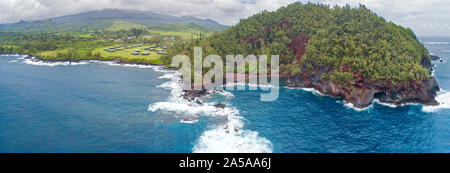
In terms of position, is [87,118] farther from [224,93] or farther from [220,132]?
[224,93]

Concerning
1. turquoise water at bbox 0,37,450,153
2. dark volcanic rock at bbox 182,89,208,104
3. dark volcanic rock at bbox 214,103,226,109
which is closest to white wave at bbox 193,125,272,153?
turquoise water at bbox 0,37,450,153

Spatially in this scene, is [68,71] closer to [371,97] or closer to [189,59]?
[189,59]

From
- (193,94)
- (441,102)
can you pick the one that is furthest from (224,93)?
(441,102)

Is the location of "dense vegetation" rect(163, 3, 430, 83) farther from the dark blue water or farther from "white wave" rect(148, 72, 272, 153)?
the dark blue water

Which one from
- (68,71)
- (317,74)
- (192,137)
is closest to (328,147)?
(192,137)

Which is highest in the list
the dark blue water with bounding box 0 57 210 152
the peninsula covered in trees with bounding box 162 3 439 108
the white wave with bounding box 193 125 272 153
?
the peninsula covered in trees with bounding box 162 3 439 108
